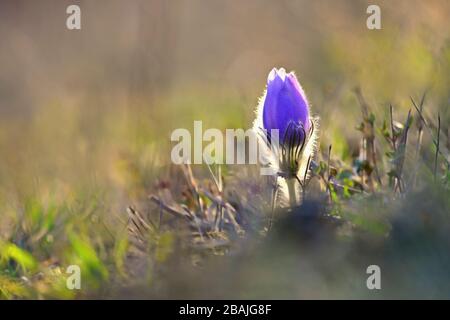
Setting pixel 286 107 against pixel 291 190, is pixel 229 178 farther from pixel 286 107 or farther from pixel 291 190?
pixel 286 107

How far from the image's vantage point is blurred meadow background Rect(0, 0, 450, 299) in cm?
213

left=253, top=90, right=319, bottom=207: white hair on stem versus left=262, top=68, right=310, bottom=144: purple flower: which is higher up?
left=262, top=68, right=310, bottom=144: purple flower

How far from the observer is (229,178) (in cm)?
280

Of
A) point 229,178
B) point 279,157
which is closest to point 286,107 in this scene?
point 279,157

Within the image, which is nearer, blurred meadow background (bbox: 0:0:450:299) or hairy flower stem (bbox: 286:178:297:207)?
blurred meadow background (bbox: 0:0:450:299)

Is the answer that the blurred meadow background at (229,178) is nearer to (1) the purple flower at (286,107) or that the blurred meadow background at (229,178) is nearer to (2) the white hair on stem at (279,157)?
(2) the white hair on stem at (279,157)

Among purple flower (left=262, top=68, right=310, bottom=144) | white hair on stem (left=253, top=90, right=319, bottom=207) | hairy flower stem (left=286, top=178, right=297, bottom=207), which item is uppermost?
purple flower (left=262, top=68, right=310, bottom=144)

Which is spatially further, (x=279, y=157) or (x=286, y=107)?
(x=279, y=157)

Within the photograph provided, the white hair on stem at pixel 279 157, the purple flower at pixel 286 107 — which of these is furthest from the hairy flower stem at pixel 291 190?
the purple flower at pixel 286 107

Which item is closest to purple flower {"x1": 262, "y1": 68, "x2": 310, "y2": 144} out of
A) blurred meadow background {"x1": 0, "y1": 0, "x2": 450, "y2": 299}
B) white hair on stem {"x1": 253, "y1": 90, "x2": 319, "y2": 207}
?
white hair on stem {"x1": 253, "y1": 90, "x2": 319, "y2": 207}

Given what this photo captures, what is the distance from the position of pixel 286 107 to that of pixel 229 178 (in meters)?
0.56

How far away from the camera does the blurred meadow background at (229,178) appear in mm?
2133

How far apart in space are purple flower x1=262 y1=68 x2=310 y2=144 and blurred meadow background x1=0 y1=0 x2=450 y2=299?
23cm

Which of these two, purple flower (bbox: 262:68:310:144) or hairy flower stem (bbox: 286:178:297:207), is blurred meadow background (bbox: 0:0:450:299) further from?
purple flower (bbox: 262:68:310:144)
